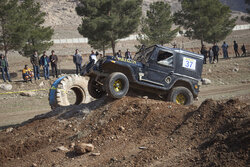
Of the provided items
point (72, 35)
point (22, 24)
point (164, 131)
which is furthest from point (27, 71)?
point (72, 35)

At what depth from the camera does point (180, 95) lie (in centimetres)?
1138

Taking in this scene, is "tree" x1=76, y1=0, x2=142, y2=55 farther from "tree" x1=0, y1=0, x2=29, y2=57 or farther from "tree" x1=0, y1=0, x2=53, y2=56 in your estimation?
"tree" x1=0, y1=0, x2=29, y2=57

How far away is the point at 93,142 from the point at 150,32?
→ 2457 centimetres

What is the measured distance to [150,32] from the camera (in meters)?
31.1

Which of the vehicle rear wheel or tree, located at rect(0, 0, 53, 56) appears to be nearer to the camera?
the vehicle rear wheel

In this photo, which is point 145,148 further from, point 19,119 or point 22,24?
point 22,24

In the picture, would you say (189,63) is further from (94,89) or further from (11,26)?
(11,26)

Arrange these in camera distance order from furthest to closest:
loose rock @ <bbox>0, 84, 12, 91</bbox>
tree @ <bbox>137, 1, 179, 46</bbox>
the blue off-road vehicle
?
1. tree @ <bbox>137, 1, 179, 46</bbox>
2. loose rock @ <bbox>0, 84, 12, 91</bbox>
3. the blue off-road vehicle

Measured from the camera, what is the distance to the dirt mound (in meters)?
6.19

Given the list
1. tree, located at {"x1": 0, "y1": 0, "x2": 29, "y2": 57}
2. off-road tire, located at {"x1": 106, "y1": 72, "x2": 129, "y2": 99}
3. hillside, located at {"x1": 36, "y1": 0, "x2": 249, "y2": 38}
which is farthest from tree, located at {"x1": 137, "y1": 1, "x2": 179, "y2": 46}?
hillside, located at {"x1": 36, "y1": 0, "x2": 249, "y2": 38}

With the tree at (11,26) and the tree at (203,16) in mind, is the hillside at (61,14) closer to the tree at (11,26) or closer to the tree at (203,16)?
the tree at (203,16)

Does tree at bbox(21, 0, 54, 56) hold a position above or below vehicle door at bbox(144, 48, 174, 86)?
above

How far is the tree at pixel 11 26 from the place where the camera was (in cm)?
2486

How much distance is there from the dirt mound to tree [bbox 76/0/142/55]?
18.3 metres
